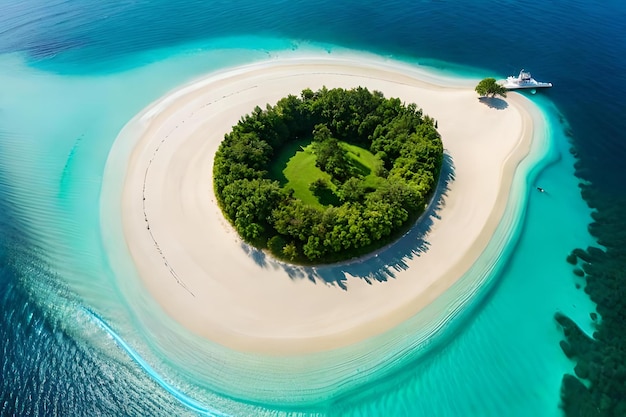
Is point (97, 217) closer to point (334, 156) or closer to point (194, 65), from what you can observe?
point (334, 156)

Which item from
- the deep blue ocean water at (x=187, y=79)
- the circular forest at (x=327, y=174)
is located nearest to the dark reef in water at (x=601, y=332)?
the deep blue ocean water at (x=187, y=79)

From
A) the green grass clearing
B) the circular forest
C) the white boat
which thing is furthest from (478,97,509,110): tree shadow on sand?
the green grass clearing

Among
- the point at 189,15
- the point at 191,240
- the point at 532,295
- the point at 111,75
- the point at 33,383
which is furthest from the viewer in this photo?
the point at 189,15

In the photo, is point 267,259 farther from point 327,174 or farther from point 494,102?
point 494,102

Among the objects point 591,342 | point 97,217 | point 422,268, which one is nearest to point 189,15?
point 97,217

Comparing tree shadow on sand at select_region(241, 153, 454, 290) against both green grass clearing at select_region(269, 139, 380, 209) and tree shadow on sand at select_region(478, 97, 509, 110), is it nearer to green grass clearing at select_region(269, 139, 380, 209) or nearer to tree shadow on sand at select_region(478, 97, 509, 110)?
green grass clearing at select_region(269, 139, 380, 209)

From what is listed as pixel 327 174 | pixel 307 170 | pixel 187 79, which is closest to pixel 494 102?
pixel 327 174
